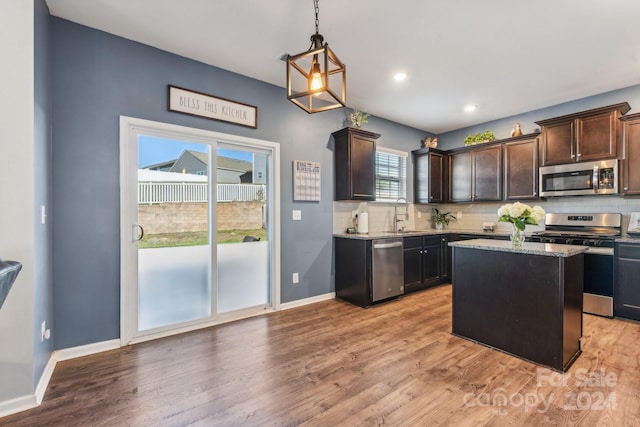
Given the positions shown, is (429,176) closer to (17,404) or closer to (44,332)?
(44,332)

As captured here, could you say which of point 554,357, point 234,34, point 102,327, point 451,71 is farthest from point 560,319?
point 102,327

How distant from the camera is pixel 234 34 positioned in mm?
2656

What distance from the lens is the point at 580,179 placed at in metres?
3.85

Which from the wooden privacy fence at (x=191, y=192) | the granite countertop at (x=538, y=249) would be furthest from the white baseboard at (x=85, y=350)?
the granite countertop at (x=538, y=249)

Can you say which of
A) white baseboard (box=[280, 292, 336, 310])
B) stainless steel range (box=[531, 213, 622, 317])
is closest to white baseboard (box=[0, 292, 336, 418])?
white baseboard (box=[280, 292, 336, 310])

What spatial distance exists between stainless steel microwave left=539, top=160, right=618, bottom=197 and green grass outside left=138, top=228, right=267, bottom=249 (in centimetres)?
400

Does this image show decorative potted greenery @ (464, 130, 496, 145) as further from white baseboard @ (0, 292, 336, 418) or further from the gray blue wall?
white baseboard @ (0, 292, 336, 418)

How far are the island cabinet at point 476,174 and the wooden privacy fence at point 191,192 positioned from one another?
3571 mm

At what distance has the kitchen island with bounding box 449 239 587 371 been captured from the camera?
2254 millimetres

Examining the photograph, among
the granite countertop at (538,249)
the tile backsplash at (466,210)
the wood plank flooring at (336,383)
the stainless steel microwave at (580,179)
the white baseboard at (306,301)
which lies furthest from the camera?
the tile backsplash at (466,210)

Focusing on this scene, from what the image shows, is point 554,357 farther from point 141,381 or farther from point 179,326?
point 179,326

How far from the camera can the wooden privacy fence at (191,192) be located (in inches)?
113

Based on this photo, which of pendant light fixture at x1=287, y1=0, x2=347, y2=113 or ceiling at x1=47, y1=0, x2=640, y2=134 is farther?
ceiling at x1=47, y1=0, x2=640, y2=134

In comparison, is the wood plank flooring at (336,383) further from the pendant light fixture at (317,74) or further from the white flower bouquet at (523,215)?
the pendant light fixture at (317,74)
